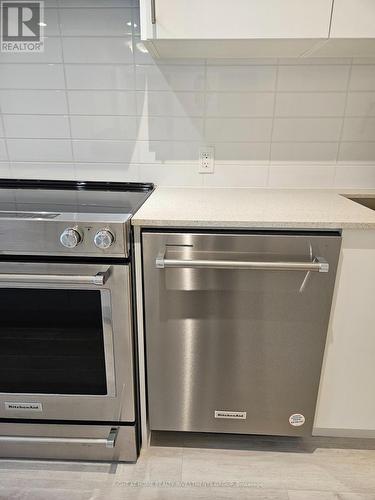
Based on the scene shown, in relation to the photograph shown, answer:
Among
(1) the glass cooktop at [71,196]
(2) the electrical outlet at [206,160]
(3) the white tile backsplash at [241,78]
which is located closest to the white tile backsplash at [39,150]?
(1) the glass cooktop at [71,196]

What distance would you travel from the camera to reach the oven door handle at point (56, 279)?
0.95m

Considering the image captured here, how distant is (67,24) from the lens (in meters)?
1.32

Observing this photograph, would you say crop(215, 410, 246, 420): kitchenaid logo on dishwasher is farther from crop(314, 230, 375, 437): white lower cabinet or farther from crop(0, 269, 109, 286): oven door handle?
crop(0, 269, 109, 286): oven door handle

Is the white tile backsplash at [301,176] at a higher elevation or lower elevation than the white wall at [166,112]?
lower

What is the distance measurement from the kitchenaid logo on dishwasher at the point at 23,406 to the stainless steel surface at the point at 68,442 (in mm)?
75

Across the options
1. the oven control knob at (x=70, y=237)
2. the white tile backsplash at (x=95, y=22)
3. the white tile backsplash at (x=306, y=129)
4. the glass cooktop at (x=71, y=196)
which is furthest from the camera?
the white tile backsplash at (x=306, y=129)

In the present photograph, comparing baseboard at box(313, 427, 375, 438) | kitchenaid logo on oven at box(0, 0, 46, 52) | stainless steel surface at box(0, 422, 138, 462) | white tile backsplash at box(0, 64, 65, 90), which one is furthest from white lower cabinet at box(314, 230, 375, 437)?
kitchenaid logo on oven at box(0, 0, 46, 52)

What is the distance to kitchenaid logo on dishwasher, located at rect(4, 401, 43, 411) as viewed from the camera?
1112 mm

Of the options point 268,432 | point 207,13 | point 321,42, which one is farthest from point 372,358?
point 207,13

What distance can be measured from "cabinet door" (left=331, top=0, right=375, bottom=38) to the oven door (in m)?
0.98

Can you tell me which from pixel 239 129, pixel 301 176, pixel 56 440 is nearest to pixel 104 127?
pixel 239 129

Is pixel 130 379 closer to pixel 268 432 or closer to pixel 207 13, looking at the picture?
pixel 268 432

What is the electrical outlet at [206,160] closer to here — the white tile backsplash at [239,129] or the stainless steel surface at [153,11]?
the white tile backsplash at [239,129]

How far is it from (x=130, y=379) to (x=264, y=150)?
1084 millimetres
